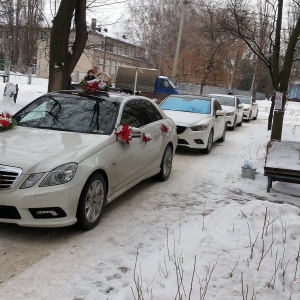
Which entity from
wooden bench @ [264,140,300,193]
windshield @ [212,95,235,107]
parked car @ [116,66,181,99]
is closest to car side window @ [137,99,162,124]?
wooden bench @ [264,140,300,193]

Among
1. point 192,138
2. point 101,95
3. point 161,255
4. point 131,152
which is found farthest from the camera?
point 192,138

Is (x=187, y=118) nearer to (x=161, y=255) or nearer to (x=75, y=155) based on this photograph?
(x=75, y=155)

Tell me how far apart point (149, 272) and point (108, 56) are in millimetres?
63481

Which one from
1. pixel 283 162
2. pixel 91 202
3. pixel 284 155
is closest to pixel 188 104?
pixel 284 155

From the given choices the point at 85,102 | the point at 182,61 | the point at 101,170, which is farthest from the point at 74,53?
the point at 182,61

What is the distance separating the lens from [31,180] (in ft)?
13.7

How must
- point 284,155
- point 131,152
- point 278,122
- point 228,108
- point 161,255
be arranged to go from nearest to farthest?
1. point 161,255
2. point 131,152
3. point 284,155
4. point 278,122
5. point 228,108

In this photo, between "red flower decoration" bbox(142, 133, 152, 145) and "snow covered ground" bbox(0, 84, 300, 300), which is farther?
"red flower decoration" bbox(142, 133, 152, 145)

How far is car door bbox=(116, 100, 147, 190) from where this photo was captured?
5.37 metres

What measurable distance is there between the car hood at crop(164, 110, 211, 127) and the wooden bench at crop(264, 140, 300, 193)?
2945mm

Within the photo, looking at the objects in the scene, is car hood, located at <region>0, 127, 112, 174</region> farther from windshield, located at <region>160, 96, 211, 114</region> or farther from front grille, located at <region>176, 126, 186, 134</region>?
windshield, located at <region>160, 96, 211, 114</region>

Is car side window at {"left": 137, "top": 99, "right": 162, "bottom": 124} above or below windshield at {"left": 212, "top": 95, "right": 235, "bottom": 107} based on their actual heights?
below

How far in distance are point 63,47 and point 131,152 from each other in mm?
5523

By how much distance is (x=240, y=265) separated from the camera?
11.6ft
